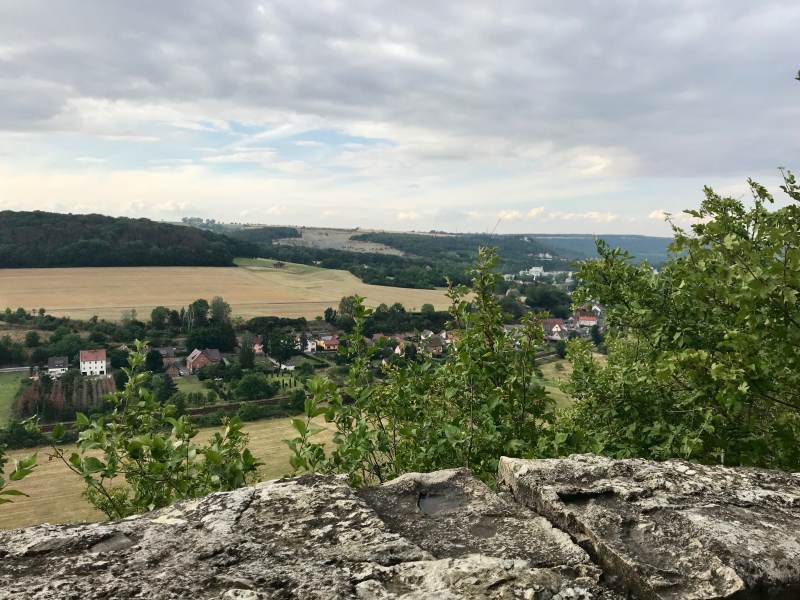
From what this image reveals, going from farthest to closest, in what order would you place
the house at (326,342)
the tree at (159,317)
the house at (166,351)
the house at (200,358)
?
1. the tree at (159,317)
2. the house at (326,342)
3. the house at (166,351)
4. the house at (200,358)

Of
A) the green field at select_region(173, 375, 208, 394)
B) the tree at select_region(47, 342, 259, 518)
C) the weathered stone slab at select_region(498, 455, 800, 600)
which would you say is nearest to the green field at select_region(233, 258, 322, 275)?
the green field at select_region(173, 375, 208, 394)

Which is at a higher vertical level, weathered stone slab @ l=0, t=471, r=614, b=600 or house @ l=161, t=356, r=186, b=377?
weathered stone slab @ l=0, t=471, r=614, b=600

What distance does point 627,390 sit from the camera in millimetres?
7320

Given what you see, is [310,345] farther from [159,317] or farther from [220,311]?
[159,317]

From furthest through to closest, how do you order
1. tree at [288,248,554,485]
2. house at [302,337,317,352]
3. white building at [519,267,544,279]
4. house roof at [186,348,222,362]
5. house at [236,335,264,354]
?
1. white building at [519,267,544,279]
2. house at [236,335,264,354]
3. house at [302,337,317,352]
4. house roof at [186,348,222,362]
5. tree at [288,248,554,485]

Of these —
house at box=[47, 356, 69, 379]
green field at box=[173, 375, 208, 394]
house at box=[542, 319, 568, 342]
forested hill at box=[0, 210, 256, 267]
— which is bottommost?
green field at box=[173, 375, 208, 394]

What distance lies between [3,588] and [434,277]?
10720cm

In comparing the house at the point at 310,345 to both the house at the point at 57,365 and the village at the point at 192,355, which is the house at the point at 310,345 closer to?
the village at the point at 192,355

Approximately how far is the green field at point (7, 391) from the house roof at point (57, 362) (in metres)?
2.54

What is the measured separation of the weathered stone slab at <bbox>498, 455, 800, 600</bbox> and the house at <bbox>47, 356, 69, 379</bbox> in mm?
56279

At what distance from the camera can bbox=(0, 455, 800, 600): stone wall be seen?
101 inches

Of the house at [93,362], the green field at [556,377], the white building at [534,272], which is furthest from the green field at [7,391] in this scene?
the white building at [534,272]

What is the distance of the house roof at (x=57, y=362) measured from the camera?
53112 millimetres

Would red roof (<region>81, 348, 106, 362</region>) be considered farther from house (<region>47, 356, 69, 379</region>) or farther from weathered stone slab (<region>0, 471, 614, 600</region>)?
weathered stone slab (<region>0, 471, 614, 600</region>)
